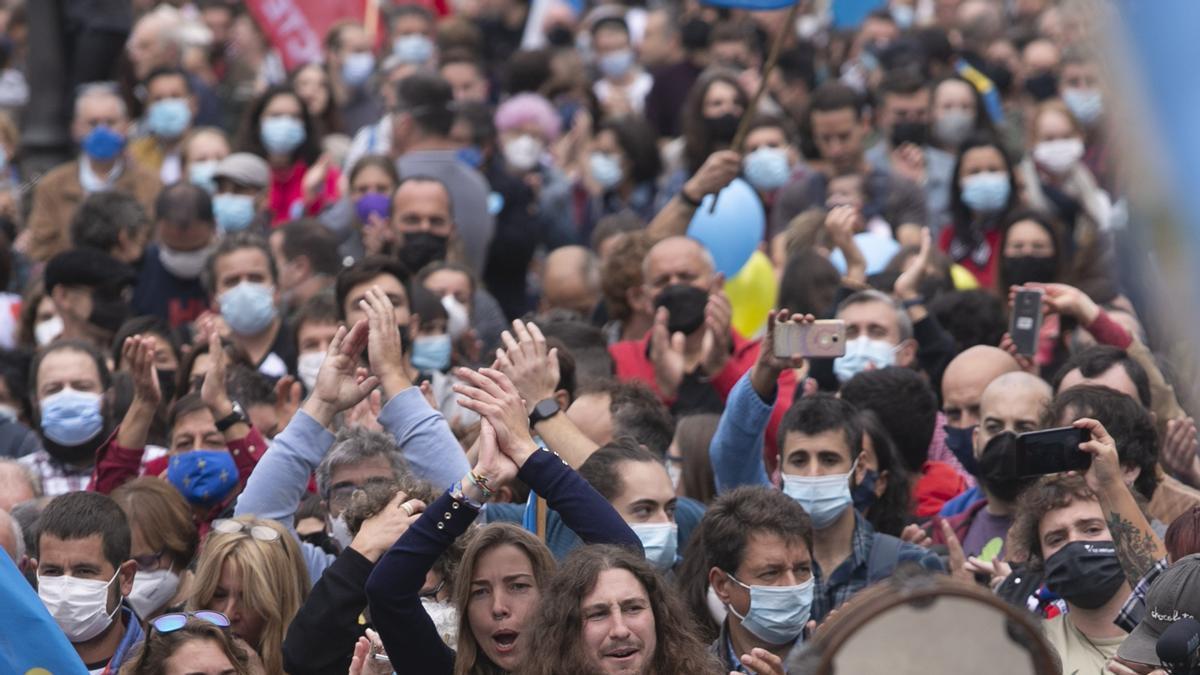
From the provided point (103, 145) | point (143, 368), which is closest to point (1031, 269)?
point (143, 368)

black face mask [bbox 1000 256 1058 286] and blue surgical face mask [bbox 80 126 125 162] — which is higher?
blue surgical face mask [bbox 80 126 125 162]

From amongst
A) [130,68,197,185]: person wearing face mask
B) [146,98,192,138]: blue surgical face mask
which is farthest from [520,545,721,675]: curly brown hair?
[146,98,192,138]: blue surgical face mask

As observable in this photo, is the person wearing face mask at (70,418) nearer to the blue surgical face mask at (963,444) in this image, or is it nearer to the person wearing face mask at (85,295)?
the person wearing face mask at (85,295)

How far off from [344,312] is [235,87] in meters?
7.67

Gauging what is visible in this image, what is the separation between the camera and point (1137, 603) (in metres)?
5.45

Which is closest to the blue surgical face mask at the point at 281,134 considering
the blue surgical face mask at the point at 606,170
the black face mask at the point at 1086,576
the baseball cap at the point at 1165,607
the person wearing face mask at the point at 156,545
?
the blue surgical face mask at the point at 606,170

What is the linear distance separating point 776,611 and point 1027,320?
2403 millimetres

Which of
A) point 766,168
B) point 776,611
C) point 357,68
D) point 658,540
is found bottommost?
point 776,611

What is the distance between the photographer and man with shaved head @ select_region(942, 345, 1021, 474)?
7.68m

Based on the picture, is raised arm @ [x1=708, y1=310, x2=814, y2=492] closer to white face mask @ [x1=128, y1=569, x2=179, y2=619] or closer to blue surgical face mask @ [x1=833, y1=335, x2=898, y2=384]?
blue surgical face mask @ [x1=833, y1=335, x2=898, y2=384]

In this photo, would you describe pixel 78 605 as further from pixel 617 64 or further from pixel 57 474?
pixel 617 64

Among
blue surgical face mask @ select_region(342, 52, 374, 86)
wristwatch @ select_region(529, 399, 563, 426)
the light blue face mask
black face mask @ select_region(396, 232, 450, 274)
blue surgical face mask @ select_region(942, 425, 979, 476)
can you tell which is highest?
blue surgical face mask @ select_region(342, 52, 374, 86)

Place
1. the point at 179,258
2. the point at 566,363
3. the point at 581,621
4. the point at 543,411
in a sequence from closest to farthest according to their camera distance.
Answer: the point at 581,621 → the point at 543,411 → the point at 566,363 → the point at 179,258

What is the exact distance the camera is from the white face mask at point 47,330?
32.8ft
